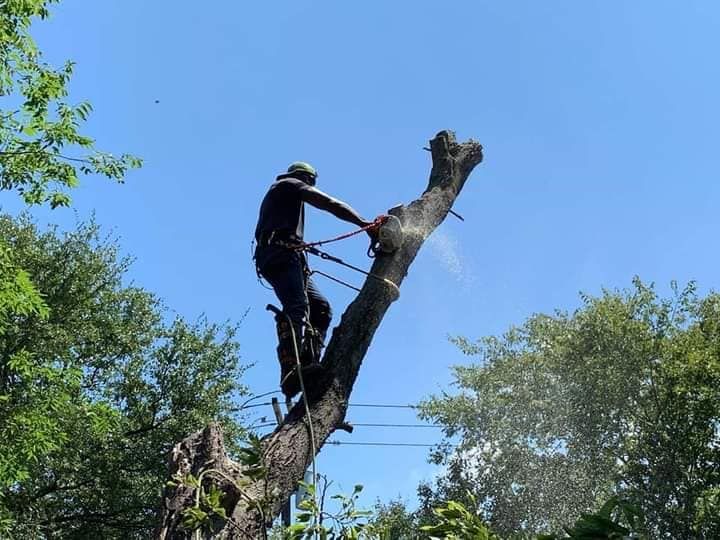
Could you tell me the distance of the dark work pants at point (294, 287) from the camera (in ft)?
12.0

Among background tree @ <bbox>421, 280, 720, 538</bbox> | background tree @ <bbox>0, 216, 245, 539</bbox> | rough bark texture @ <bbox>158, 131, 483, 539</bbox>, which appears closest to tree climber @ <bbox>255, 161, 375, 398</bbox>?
rough bark texture @ <bbox>158, 131, 483, 539</bbox>

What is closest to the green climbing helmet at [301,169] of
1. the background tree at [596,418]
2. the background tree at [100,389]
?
the background tree at [100,389]

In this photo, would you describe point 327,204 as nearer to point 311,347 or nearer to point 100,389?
A: point 311,347

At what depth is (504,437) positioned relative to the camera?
2012cm

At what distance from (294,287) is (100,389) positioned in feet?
39.0

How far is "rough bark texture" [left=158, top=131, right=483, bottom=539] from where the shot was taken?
2.50 m

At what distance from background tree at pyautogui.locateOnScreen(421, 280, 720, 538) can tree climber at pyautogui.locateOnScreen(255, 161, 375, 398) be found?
13955 mm

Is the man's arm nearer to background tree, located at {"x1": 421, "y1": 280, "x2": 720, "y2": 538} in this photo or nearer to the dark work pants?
the dark work pants

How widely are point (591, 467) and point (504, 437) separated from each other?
8.42 feet

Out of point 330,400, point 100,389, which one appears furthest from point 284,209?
point 100,389

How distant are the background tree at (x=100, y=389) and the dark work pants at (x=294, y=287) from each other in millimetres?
6418

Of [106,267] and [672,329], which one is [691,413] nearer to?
[672,329]

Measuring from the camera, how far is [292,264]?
149 inches

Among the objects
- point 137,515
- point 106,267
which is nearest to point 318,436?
point 137,515
